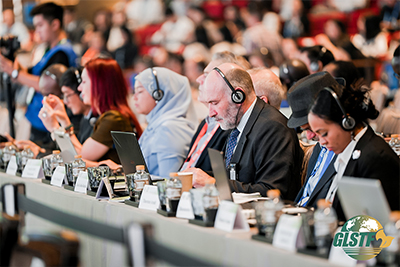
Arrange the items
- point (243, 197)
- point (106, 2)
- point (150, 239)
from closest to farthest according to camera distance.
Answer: point (150, 239), point (243, 197), point (106, 2)

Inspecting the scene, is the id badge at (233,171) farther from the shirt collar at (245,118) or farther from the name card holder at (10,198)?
the name card holder at (10,198)

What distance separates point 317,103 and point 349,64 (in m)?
1.97

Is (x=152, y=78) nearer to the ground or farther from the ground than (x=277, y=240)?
farther from the ground

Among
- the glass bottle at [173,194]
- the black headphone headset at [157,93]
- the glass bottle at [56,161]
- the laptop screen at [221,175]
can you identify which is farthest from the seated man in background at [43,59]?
the laptop screen at [221,175]

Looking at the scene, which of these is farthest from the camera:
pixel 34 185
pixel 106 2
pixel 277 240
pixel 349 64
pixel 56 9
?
pixel 106 2

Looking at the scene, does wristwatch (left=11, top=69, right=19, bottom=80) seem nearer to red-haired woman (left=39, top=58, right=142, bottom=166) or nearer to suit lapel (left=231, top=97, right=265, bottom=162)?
red-haired woman (left=39, top=58, right=142, bottom=166)

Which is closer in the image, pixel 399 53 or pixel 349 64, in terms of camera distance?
pixel 399 53

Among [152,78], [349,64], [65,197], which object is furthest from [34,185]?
[349,64]

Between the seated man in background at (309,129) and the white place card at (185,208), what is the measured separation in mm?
513

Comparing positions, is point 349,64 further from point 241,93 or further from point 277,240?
point 277,240

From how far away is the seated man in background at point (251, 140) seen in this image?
242 centimetres

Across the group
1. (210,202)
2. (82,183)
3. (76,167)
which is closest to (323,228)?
(210,202)

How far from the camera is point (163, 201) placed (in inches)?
77.9

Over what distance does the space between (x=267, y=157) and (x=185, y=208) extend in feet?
2.32
